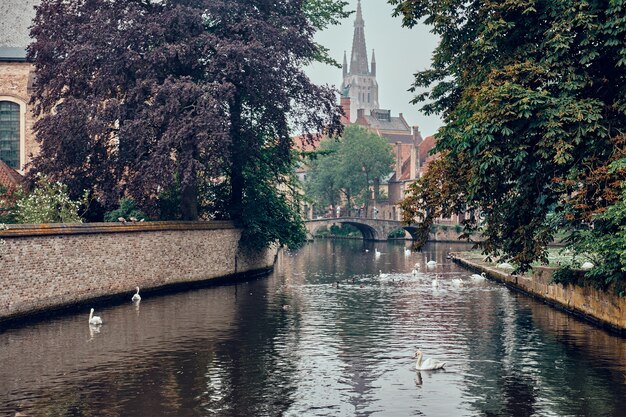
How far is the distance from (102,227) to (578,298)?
62.4 feet

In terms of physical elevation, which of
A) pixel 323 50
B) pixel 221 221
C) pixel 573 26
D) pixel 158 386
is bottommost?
pixel 158 386

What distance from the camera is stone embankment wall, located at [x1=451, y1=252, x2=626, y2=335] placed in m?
26.7

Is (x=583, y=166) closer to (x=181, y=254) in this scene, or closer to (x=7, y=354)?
(x=7, y=354)

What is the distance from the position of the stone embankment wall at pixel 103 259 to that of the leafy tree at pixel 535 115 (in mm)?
14432

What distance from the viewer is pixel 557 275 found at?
Answer: 31.1 meters

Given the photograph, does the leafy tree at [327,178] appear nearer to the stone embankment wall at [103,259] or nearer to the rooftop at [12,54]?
the rooftop at [12,54]

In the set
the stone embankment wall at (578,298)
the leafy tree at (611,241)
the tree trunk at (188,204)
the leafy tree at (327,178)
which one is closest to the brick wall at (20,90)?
the tree trunk at (188,204)

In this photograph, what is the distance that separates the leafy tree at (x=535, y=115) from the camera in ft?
82.5

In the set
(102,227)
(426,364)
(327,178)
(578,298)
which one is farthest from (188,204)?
(327,178)

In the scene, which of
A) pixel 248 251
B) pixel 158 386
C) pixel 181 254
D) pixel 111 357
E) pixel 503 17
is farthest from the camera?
pixel 248 251

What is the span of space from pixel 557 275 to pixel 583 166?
6223 millimetres

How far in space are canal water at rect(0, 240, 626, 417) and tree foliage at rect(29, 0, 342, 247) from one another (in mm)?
7040

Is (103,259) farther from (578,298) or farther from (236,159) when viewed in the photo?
(578,298)

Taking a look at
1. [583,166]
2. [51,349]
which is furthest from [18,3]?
[583,166]
